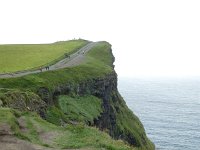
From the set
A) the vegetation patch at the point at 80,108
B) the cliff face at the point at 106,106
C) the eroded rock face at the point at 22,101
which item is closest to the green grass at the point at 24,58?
the cliff face at the point at 106,106

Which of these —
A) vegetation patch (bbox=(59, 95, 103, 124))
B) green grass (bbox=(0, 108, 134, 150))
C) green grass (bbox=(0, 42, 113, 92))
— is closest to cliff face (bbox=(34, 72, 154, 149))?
green grass (bbox=(0, 42, 113, 92))

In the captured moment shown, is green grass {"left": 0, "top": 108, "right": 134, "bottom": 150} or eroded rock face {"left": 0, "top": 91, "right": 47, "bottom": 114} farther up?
eroded rock face {"left": 0, "top": 91, "right": 47, "bottom": 114}

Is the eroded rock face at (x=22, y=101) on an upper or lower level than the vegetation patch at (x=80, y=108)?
→ upper

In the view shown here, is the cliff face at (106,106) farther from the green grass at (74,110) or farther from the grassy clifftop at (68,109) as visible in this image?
the green grass at (74,110)

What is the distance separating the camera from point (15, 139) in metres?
27.5

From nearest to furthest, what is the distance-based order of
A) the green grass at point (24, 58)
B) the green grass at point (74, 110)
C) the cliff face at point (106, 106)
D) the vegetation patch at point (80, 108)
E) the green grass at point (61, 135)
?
the green grass at point (61, 135) < the green grass at point (74, 110) < the vegetation patch at point (80, 108) < the cliff face at point (106, 106) < the green grass at point (24, 58)

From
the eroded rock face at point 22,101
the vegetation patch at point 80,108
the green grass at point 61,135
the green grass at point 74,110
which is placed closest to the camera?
the green grass at point 61,135

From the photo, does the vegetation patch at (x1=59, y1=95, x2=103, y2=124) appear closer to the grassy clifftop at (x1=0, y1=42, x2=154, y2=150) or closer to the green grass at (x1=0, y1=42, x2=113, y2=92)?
the grassy clifftop at (x1=0, y1=42, x2=154, y2=150)

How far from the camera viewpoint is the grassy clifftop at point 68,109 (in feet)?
97.4

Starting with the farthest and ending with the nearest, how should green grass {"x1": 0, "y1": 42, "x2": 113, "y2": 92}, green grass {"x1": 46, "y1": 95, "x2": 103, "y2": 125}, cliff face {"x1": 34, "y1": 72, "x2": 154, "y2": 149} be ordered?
1. cliff face {"x1": 34, "y1": 72, "x2": 154, "y2": 149}
2. green grass {"x1": 0, "y1": 42, "x2": 113, "y2": 92}
3. green grass {"x1": 46, "y1": 95, "x2": 103, "y2": 125}

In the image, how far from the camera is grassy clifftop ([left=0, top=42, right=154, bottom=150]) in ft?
97.4

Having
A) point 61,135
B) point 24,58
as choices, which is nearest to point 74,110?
point 61,135

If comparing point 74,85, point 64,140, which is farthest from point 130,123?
point 64,140

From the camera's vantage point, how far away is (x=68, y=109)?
5003 cm
